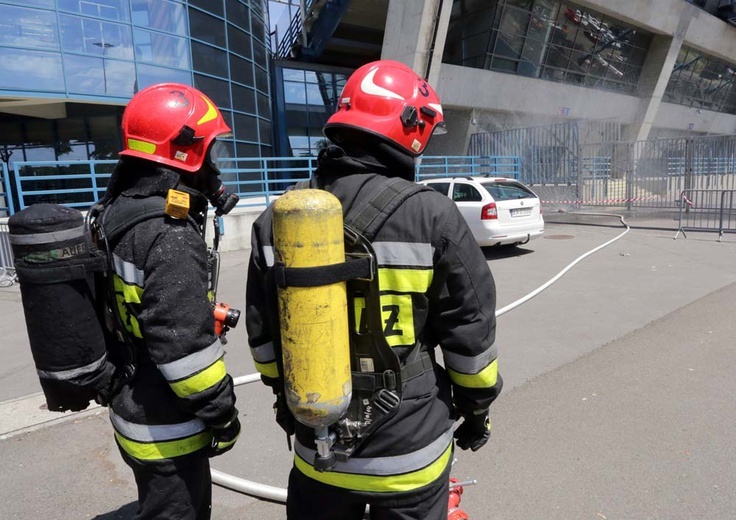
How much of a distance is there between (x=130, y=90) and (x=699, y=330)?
14636 millimetres

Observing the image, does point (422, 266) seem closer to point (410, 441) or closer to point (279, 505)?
point (410, 441)

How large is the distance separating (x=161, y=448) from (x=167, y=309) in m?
0.55

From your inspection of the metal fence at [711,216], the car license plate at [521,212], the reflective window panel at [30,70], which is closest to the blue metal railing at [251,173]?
the reflective window panel at [30,70]

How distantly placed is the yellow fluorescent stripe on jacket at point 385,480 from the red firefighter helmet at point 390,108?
105 cm

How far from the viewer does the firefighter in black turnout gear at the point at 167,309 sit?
167 centimetres

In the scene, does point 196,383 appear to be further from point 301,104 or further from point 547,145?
point 301,104

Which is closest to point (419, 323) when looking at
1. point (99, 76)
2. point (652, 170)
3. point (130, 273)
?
point (130, 273)

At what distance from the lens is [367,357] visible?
155 cm

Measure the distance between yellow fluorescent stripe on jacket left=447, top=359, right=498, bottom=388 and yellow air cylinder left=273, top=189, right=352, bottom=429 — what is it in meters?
0.41

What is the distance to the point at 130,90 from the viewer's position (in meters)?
14.2

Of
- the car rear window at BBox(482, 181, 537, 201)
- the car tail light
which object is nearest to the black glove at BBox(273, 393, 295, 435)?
the car tail light

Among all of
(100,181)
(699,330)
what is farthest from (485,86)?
(699,330)

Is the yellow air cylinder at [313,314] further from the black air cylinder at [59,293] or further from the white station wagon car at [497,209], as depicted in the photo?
the white station wagon car at [497,209]

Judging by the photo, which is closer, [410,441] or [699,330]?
[410,441]
